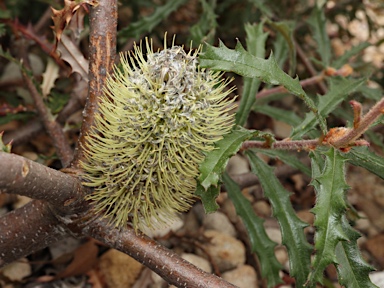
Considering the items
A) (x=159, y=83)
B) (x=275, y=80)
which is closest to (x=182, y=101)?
(x=159, y=83)

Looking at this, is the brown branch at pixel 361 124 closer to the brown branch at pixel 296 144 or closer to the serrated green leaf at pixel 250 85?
the brown branch at pixel 296 144

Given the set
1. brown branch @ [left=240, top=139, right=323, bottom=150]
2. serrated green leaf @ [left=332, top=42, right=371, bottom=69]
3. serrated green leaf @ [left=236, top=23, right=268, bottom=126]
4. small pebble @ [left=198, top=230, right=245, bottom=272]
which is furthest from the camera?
serrated green leaf @ [left=332, top=42, right=371, bottom=69]

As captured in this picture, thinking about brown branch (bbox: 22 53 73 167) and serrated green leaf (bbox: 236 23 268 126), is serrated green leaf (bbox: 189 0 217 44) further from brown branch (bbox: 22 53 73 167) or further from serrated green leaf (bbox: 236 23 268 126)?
brown branch (bbox: 22 53 73 167)

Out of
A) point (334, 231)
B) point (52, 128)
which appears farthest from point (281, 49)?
point (334, 231)

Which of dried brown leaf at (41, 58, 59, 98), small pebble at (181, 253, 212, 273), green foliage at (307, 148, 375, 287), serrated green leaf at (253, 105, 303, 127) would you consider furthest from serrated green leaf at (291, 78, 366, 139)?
dried brown leaf at (41, 58, 59, 98)

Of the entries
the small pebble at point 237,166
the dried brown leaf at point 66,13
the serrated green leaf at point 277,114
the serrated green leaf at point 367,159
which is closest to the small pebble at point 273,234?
the small pebble at point 237,166
